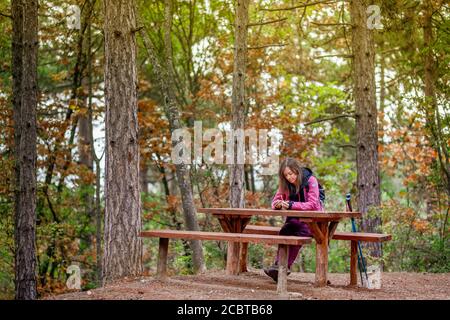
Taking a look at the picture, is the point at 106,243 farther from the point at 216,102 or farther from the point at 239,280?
the point at 216,102

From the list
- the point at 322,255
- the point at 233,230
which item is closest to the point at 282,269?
the point at 322,255

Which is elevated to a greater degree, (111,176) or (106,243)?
(111,176)

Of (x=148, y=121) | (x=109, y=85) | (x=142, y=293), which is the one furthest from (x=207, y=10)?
(x=142, y=293)

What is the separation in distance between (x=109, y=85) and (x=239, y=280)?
3112 mm

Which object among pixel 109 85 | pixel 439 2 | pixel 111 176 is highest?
pixel 439 2

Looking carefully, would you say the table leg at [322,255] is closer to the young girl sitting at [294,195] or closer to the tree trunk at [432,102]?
the young girl sitting at [294,195]

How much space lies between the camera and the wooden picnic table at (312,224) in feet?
23.9

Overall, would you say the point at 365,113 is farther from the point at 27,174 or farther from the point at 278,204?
the point at 27,174

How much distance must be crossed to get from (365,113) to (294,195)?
4.06 meters

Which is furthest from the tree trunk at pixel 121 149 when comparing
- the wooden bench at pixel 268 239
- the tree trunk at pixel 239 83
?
the tree trunk at pixel 239 83

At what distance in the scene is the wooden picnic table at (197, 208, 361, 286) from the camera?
7.27 m

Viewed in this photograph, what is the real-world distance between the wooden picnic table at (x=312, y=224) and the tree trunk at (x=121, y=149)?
1.09m

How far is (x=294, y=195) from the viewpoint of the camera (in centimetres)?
805

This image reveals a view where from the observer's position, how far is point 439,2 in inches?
535
